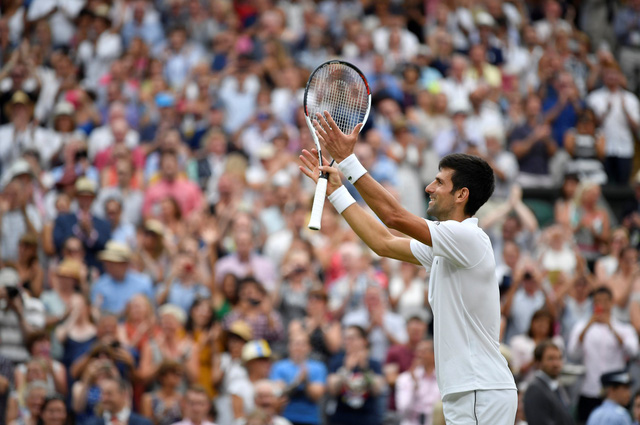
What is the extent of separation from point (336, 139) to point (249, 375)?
503 cm

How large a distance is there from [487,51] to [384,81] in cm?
265

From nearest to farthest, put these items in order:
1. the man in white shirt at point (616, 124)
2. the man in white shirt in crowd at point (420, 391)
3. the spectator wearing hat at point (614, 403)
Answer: the spectator wearing hat at point (614, 403) → the man in white shirt in crowd at point (420, 391) → the man in white shirt at point (616, 124)

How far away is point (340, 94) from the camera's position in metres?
5.75

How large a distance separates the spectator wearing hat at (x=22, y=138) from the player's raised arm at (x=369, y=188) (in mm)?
8893

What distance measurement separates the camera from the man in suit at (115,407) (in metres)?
8.77

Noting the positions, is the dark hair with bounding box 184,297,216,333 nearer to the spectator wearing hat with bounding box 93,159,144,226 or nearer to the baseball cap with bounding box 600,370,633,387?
the spectator wearing hat with bounding box 93,159,144,226

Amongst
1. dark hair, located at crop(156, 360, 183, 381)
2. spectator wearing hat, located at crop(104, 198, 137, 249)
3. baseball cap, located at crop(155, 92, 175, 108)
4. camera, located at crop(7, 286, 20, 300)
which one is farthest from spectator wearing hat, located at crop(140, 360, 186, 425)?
baseball cap, located at crop(155, 92, 175, 108)

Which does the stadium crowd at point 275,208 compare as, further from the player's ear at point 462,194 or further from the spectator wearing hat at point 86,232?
the player's ear at point 462,194

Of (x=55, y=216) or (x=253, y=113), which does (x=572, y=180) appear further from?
(x=55, y=216)

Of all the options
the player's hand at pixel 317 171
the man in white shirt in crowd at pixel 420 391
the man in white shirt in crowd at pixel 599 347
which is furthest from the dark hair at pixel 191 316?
the player's hand at pixel 317 171

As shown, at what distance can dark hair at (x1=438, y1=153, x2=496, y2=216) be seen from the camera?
5.04 meters

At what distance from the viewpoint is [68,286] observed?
10.4 meters

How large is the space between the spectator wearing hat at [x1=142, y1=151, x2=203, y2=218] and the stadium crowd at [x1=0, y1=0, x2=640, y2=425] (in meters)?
0.03

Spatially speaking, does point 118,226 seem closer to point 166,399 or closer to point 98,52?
point 166,399
